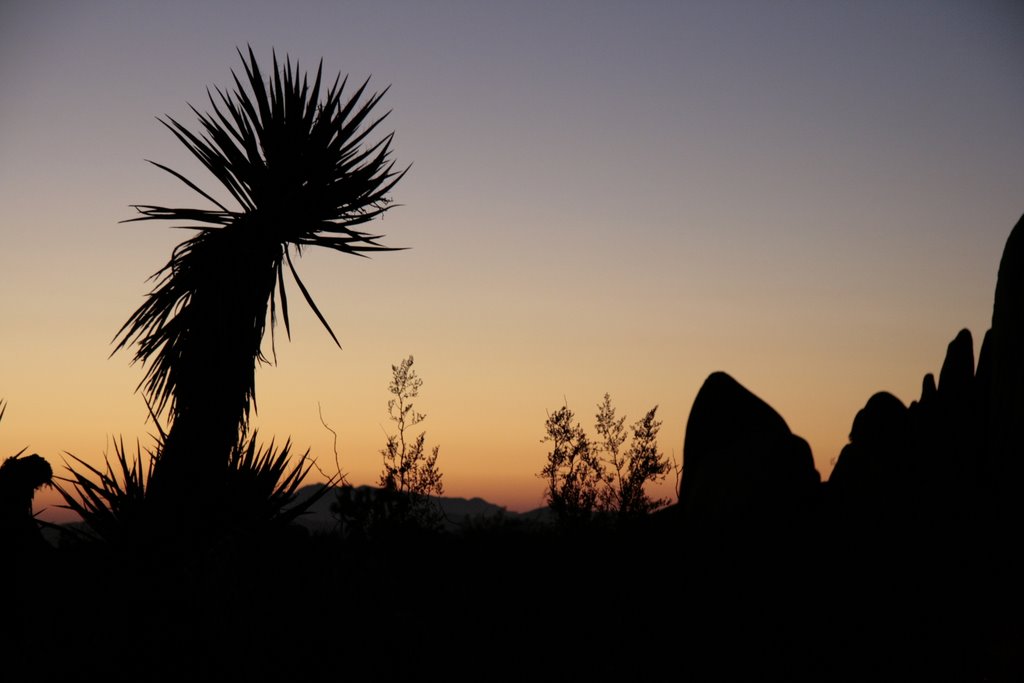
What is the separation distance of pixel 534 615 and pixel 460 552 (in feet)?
9.59

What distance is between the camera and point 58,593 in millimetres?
8141

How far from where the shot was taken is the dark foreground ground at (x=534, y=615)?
7.43 meters

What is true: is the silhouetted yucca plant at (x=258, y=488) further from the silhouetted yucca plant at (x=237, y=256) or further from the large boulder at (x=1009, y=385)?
the large boulder at (x=1009, y=385)

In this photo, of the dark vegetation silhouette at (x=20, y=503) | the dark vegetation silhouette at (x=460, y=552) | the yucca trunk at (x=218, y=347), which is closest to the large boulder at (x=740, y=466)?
the dark vegetation silhouette at (x=460, y=552)

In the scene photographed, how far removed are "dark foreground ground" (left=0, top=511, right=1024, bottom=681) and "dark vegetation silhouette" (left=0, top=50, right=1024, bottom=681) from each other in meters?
0.03

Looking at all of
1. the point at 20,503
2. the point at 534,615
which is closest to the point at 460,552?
the point at 534,615

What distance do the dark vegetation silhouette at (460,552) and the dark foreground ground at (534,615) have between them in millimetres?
26

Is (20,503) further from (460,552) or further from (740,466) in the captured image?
(740,466)

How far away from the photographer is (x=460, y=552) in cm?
1139

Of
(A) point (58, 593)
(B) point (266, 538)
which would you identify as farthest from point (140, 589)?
(B) point (266, 538)

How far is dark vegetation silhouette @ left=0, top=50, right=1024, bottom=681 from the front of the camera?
773 cm

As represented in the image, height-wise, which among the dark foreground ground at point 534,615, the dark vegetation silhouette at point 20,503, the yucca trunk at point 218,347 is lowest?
the dark foreground ground at point 534,615

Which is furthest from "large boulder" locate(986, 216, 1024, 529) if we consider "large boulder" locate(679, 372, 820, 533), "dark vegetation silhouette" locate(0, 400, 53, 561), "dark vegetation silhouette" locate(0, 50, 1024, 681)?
"dark vegetation silhouette" locate(0, 400, 53, 561)

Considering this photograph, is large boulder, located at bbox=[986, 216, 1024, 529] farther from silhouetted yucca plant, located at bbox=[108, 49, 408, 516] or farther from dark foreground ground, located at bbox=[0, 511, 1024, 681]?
silhouetted yucca plant, located at bbox=[108, 49, 408, 516]
